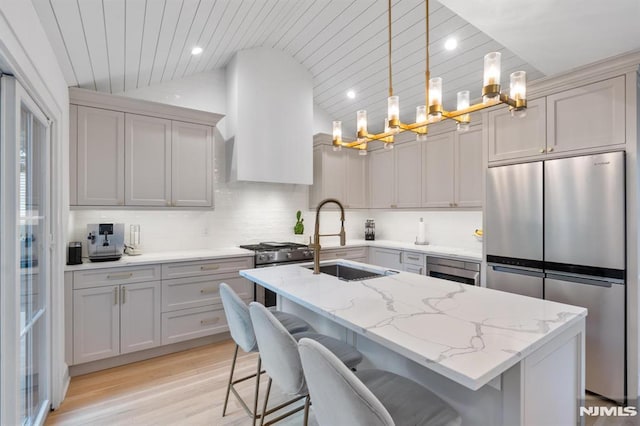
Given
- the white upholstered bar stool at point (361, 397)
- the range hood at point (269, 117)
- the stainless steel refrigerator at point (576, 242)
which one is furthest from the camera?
the range hood at point (269, 117)

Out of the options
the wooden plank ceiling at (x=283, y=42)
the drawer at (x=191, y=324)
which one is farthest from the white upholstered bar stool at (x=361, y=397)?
the drawer at (x=191, y=324)

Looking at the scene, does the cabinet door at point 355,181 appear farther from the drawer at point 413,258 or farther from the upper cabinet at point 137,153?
the upper cabinet at point 137,153

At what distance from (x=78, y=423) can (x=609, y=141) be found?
4079 millimetres

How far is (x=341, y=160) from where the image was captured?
478 cm

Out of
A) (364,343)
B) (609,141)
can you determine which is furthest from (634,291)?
(364,343)

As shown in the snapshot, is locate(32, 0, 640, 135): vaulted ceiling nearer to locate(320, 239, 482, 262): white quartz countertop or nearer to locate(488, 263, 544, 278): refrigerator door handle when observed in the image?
locate(320, 239, 482, 262): white quartz countertop

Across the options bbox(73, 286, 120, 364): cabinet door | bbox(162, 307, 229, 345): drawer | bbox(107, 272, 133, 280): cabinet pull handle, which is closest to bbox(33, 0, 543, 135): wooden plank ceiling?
bbox(107, 272, 133, 280): cabinet pull handle

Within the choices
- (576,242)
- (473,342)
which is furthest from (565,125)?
(473,342)

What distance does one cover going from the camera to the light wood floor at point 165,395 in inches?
83.2

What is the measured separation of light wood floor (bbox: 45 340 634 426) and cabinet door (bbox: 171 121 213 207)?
159 centimetres

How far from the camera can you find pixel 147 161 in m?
3.22

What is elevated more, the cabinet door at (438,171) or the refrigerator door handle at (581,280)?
the cabinet door at (438,171)

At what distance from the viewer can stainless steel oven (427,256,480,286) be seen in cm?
334

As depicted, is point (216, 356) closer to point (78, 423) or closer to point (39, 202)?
point (78, 423)
